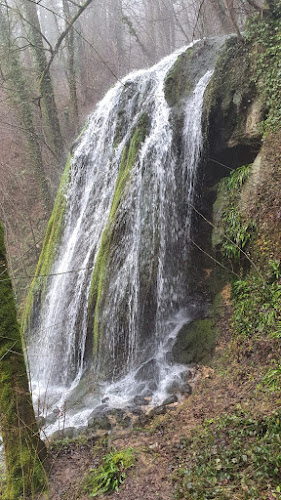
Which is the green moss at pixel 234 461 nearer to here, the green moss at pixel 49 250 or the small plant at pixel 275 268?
the small plant at pixel 275 268

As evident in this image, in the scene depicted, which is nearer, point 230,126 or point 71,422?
point 71,422

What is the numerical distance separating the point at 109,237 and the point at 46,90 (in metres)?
8.58

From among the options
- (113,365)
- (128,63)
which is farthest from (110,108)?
(128,63)

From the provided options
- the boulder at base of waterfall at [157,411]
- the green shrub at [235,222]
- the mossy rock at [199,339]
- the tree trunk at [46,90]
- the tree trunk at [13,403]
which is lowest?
the boulder at base of waterfall at [157,411]

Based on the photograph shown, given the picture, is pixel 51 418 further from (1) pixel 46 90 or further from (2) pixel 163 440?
(1) pixel 46 90

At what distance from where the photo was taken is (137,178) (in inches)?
302

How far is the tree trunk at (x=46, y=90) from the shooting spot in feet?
41.2

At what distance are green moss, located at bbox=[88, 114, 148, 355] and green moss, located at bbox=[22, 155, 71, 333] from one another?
189cm

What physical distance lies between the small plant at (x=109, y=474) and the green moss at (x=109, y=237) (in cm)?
256

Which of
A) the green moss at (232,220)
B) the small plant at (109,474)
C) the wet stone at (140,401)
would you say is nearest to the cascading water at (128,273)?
the wet stone at (140,401)

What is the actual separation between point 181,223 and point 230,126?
7.87ft

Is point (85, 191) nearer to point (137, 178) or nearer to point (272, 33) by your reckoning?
point (137, 178)

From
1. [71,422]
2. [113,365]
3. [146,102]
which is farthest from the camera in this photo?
[146,102]

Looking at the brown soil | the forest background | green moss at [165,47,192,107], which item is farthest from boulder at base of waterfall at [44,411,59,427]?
green moss at [165,47,192,107]
